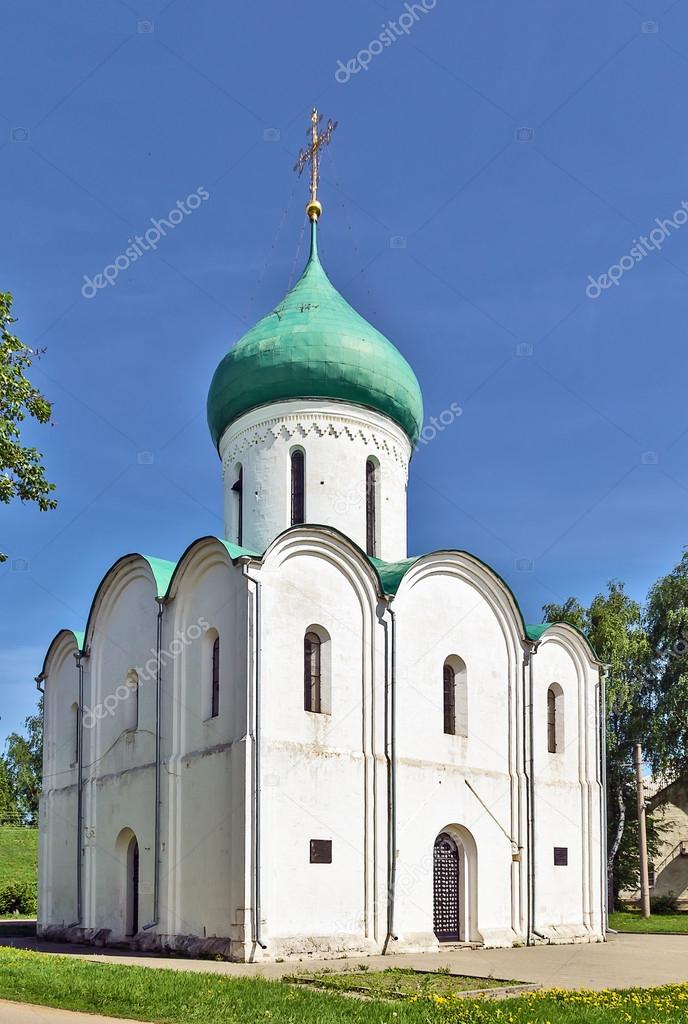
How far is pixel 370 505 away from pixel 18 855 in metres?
19.7

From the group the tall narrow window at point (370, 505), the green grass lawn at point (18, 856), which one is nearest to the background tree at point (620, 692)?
the tall narrow window at point (370, 505)

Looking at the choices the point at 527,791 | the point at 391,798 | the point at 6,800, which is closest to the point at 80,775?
the point at 391,798

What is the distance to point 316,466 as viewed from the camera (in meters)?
18.1

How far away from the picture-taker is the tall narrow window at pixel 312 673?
15.1 m

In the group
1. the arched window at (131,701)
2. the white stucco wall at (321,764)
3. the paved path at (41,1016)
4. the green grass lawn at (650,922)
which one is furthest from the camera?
the green grass lawn at (650,922)

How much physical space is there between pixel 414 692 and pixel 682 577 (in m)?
13.2

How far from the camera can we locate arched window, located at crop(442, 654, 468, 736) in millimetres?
16922

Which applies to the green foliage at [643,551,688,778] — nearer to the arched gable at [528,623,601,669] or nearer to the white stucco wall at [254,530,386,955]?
the arched gable at [528,623,601,669]

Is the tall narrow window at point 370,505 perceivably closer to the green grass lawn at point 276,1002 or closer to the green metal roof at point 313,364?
the green metal roof at point 313,364

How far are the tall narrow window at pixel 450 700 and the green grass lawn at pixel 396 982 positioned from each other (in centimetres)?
507

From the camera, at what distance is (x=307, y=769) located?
47.8 ft

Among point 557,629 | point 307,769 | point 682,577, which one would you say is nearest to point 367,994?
point 307,769

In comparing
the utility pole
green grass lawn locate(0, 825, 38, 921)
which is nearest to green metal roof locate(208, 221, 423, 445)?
the utility pole

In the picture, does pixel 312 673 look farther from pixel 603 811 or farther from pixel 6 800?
pixel 6 800
